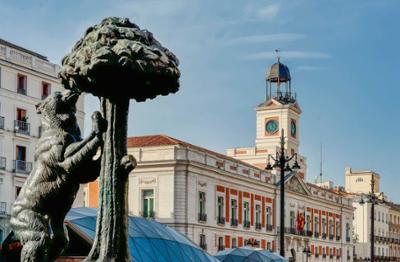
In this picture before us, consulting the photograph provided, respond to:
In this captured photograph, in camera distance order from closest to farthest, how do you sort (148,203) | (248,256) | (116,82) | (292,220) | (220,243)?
(116,82) → (248,256) → (148,203) → (220,243) → (292,220)

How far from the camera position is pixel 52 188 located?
6.23 m

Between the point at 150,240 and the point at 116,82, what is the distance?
17.0 meters

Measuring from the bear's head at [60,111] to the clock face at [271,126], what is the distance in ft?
203

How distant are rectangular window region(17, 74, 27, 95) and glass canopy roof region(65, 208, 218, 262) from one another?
17180 millimetres

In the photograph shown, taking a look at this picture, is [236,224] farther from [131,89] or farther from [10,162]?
[131,89]

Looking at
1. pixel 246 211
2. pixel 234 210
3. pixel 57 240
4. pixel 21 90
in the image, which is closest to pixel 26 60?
pixel 21 90

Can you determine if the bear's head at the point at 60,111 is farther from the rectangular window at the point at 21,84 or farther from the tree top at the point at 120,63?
the rectangular window at the point at 21,84

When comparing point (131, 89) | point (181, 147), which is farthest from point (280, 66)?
point (131, 89)

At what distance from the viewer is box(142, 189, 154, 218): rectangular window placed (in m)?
43.7

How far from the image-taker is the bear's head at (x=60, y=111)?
6504 millimetres

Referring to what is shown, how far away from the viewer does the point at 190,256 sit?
22953 mm

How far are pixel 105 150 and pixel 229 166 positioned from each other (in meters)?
41.8

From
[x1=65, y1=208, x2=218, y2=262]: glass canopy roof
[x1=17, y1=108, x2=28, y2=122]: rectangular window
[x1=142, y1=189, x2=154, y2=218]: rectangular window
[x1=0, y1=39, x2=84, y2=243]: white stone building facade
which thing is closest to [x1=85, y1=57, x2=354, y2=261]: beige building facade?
[x1=142, y1=189, x2=154, y2=218]: rectangular window

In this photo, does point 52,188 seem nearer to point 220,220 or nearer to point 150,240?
point 150,240
